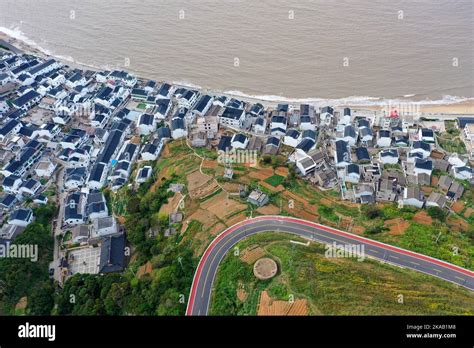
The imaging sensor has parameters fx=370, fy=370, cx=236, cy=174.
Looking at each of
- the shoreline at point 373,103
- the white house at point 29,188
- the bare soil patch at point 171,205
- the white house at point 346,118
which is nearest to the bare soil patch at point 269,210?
the bare soil patch at point 171,205

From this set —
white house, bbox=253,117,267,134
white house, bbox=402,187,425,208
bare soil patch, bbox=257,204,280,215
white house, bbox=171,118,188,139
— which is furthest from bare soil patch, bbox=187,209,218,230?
white house, bbox=402,187,425,208

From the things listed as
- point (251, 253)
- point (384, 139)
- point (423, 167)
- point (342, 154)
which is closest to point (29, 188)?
point (251, 253)

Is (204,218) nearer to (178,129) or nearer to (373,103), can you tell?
(178,129)

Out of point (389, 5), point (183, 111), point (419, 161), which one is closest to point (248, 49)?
point (183, 111)

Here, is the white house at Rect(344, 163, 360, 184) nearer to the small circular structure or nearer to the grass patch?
the grass patch

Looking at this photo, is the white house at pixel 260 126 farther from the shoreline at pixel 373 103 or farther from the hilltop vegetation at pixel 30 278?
the hilltop vegetation at pixel 30 278

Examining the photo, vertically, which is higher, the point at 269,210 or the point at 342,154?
the point at 342,154

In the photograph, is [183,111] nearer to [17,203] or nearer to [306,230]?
[17,203]
